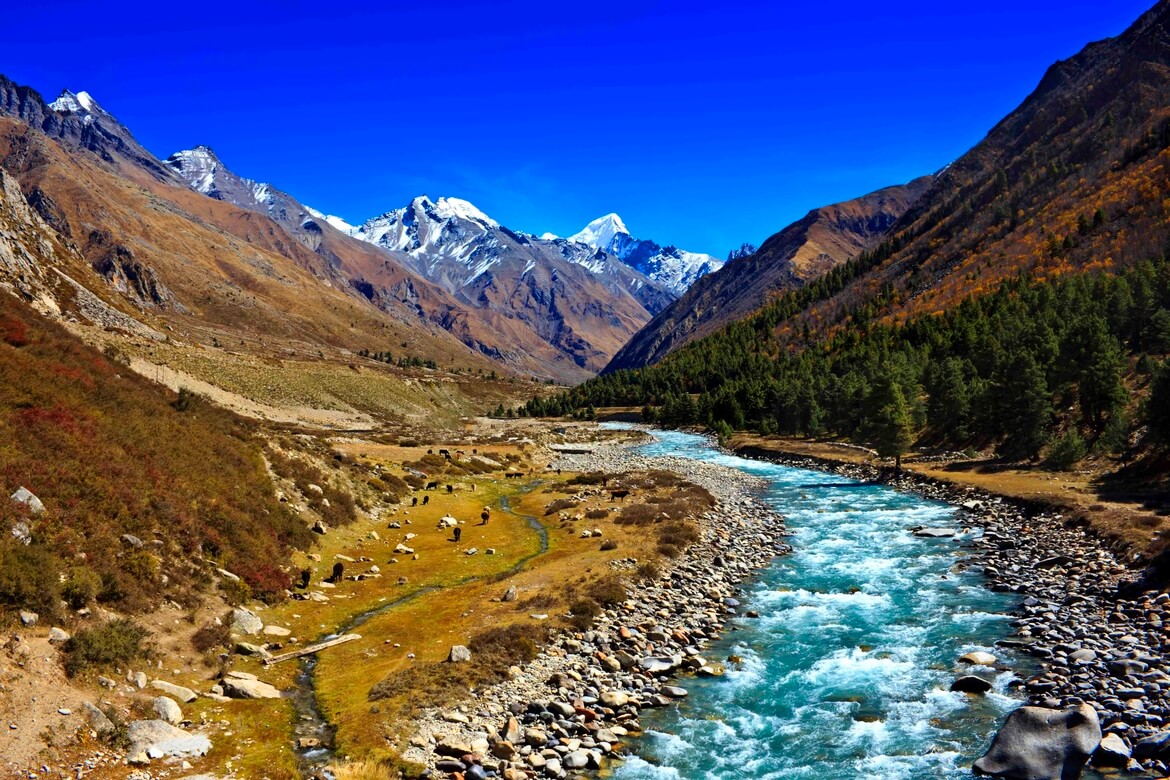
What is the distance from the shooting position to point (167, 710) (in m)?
16.8

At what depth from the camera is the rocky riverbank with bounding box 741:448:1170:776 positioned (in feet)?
57.8

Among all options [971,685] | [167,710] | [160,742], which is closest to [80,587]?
[167,710]

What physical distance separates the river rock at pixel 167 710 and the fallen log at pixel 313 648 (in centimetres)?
460

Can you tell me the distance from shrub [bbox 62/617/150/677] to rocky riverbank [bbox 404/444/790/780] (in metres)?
8.75

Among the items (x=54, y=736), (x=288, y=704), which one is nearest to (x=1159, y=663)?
(x=288, y=704)

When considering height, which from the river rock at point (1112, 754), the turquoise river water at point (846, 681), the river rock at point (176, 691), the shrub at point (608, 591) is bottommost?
the turquoise river water at point (846, 681)

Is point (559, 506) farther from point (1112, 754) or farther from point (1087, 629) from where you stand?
point (1112, 754)

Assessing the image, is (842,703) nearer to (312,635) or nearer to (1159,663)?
(1159,663)

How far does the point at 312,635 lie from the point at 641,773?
47.7ft

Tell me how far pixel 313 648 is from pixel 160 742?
26.1 feet

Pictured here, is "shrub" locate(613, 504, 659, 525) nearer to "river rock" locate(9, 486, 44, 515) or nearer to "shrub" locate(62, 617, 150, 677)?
"shrub" locate(62, 617, 150, 677)

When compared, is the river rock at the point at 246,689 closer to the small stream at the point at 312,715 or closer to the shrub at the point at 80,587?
the small stream at the point at 312,715

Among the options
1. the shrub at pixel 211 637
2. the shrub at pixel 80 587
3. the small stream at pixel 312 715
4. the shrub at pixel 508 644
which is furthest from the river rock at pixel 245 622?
the shrub at pixel 508 644

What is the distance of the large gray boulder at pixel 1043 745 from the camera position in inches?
642
